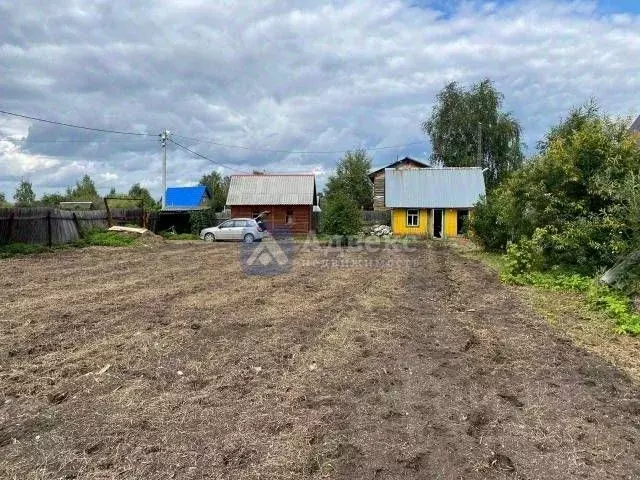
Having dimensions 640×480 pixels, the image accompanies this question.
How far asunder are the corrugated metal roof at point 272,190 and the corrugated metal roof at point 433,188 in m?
5.91

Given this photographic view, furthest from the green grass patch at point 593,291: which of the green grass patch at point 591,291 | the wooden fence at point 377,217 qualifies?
the wooden fence at point 377,217

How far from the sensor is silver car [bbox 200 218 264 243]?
26.4m

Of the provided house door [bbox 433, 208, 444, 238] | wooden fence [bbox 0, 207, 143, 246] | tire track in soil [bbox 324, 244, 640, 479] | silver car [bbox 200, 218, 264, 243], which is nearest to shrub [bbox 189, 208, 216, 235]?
silver car [bbox 200, 218, 264, 243]

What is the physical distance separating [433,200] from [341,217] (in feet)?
38.2

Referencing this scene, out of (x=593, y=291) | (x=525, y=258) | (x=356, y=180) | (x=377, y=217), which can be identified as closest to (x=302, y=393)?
(x=593, y=291)

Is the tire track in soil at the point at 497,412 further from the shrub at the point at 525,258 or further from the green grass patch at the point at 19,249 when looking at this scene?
the green grass patch at the point at 19,249

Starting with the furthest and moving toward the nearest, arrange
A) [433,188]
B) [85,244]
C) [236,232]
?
[433,188], [236,232], [85,244]

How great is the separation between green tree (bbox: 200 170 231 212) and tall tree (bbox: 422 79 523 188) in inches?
754

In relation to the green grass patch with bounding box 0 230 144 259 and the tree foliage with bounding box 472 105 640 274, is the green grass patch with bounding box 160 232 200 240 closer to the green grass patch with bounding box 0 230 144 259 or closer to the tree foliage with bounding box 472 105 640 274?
the green grass patch with bounding box 0 230 144 259

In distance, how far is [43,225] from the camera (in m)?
18.3

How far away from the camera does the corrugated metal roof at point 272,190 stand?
35094mm

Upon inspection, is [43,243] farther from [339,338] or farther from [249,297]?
[339,338]

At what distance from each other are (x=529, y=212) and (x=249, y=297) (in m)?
8.37

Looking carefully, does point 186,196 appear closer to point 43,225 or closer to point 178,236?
point 178,236
